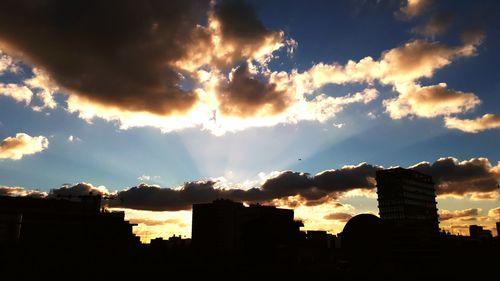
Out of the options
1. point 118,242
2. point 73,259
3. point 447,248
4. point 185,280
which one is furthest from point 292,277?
point 447,248

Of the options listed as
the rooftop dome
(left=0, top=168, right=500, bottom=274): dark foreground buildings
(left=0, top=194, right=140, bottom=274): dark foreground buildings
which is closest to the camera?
(left=0, top=168, right=500, bottom=274): dark foreground buildings

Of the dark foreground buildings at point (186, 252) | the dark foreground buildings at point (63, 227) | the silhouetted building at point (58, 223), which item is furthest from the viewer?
the silhouetted building at point (58, 223)

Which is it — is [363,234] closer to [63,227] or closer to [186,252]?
[63,227]

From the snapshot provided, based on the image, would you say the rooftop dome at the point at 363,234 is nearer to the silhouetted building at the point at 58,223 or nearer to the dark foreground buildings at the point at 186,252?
the dark foreground buildings at the point at 186,252

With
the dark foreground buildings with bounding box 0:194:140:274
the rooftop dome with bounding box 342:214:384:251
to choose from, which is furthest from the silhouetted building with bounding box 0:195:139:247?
the rooftop dome with bounding box 342:214:384:251

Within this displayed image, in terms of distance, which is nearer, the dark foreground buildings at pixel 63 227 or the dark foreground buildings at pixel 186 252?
the dark foreground buildings at pixel 186 252

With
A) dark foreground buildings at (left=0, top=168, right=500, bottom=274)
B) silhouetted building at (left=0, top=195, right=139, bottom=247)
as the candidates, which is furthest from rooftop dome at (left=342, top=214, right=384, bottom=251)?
silhouetted building at (left=0, top=195, right=139, bottom=247)

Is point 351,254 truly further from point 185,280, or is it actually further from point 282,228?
point 282,228

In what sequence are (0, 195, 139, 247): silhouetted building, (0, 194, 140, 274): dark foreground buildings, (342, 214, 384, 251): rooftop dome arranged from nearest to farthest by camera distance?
(342, 214, 384, 251): rooftop dome
(0, 194, 140, 274): dark foreground buildings
(0, 195, 139, 247): silhouetted building

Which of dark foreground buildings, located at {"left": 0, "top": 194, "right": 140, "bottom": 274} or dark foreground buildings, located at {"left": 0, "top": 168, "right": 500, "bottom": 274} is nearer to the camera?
dark foreground buildings, located at {"left": 0, "top": 168, "right": 500, "bottom": 274}

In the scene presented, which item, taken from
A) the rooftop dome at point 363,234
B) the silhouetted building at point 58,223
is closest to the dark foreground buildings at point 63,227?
the silhouetted building at point 58,223

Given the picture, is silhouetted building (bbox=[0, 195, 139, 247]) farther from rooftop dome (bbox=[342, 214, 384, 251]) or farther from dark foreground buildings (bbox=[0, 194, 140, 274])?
rooftop dome (bbox=[342, 214, 384, 251])

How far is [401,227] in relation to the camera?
6673 inches

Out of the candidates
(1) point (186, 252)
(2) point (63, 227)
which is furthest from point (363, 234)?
(1) point (186, 252)
